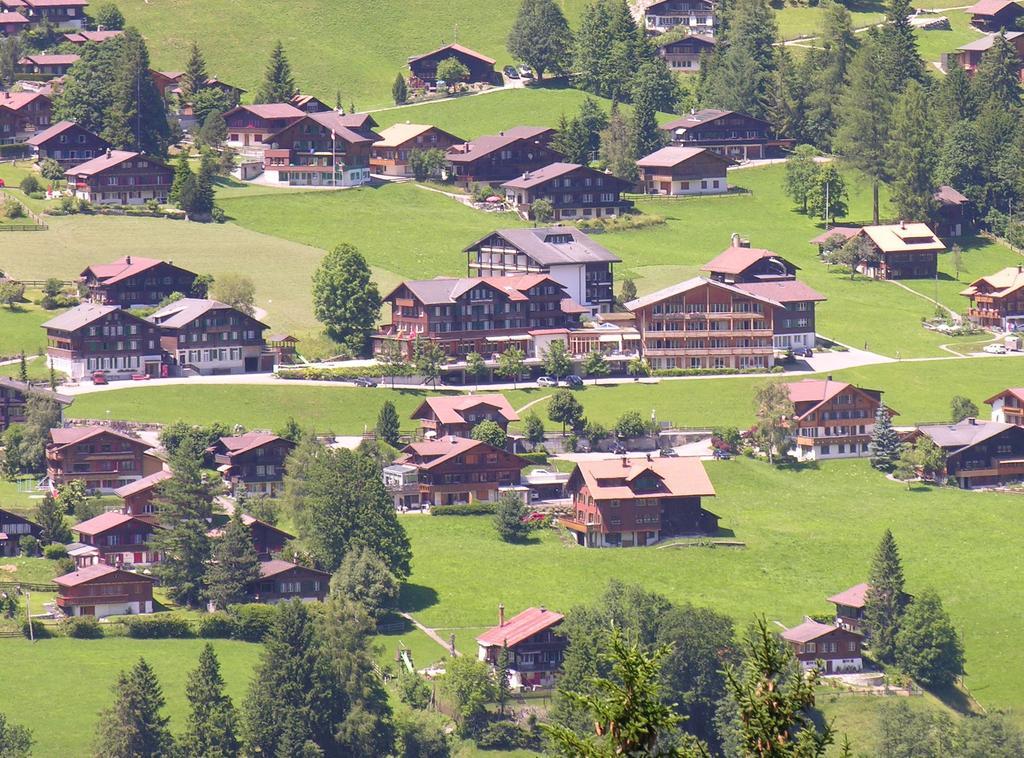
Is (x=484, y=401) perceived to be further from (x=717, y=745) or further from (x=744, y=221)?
(x=744, y=221)

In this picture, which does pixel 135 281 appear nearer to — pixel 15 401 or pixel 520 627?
pixel 15 401

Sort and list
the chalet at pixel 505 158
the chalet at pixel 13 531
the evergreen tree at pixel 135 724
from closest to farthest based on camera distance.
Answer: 1. the evergreen tree at pixel 135 724
2. the chalet at pixel 13 531
3. the chalet at pixel 505 158

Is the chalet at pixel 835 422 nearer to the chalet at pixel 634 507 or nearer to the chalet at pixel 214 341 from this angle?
the chalet at pixel 634 507

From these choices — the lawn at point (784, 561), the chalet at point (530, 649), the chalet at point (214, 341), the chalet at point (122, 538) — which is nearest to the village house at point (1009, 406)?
the lawn at point (784, 561)

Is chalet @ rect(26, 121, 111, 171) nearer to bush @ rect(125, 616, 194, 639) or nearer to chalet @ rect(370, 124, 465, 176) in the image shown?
chalet @ rect(370, 124, 465, 176)

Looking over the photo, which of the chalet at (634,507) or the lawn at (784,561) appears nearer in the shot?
the lawn at (784,561)

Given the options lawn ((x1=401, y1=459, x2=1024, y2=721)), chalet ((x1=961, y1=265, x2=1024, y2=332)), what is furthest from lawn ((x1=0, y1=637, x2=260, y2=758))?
chalet ((x1=961, y1=265, x2=1024, y2=332))

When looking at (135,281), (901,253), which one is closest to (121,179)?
(135,281)
